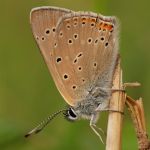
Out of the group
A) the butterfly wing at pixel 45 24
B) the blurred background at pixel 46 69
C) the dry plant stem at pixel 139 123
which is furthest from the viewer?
the blurred background at pixel 46 69

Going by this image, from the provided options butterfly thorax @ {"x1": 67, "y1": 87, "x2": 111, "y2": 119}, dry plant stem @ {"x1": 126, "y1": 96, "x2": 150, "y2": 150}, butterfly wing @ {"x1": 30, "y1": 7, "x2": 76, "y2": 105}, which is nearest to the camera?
dry plant stem @ {"x1": 126, "y1": 96, "x2": 150, "y2": 150}

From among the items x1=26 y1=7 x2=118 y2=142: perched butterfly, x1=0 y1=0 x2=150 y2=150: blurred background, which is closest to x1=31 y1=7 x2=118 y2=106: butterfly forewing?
x1=26 y1=7 x2=118 y2=142: perched butterfly

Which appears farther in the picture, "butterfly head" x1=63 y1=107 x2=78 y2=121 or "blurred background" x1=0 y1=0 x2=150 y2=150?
"blurred background" x1=0 y1=0 x2=150 y2=150

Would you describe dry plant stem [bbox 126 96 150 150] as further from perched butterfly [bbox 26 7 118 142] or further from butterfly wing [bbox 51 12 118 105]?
butterfly wing [bbox 51 12 118 105]

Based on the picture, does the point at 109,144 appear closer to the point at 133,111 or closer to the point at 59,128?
the point at 133,111

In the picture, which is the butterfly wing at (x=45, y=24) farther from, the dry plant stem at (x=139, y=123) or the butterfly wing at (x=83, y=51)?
the dry plant stem at (x=139, y=123)

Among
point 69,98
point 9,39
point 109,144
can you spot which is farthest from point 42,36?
point 9,39

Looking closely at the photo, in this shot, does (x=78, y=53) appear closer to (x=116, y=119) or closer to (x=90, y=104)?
(x=90, y=104)

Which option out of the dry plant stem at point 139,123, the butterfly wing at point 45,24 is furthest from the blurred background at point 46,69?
the dry plant stem at point 139,123
